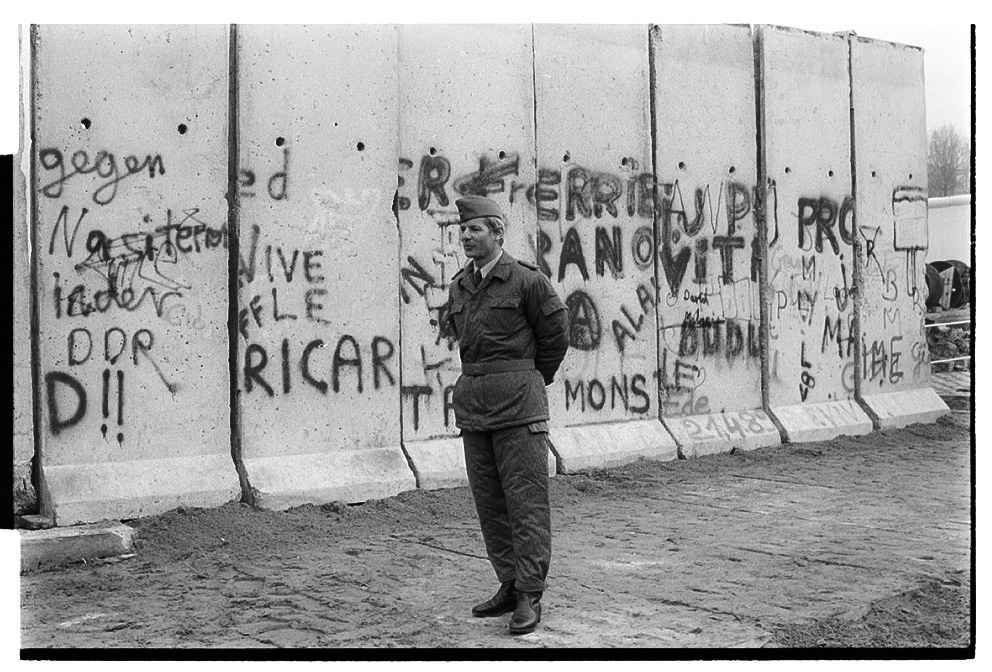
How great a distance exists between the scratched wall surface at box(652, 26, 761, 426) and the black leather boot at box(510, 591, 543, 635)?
17.7 ft

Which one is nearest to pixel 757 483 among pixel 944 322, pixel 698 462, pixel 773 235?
pixel 698 462

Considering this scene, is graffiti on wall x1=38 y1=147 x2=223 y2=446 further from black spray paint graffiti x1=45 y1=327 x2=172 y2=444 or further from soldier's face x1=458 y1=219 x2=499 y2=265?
soldier's face x1=458 y1=219 x2=499 y2=265

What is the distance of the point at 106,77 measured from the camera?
7.99 metres

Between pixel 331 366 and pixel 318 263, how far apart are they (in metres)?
0.76

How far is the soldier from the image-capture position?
18.7 feet

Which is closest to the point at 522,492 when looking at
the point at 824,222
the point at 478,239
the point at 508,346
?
the point at 508,346

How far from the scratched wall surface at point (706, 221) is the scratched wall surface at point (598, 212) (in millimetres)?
246

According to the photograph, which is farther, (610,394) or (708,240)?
(708,240)

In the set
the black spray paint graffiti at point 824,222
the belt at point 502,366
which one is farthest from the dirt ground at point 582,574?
the black spray paint graffiti at point 824,222

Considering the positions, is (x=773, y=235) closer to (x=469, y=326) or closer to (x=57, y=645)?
(x=469, y=326)

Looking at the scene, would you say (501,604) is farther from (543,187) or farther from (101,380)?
(543,187)

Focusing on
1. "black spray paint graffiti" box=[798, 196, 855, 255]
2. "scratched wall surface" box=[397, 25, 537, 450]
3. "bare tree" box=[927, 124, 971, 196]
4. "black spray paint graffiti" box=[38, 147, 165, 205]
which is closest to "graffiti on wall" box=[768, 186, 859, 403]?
"black spray paint graffiti" box=[798, 196, 855, 255]

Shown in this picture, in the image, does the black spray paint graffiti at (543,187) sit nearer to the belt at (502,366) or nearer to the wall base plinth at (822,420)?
the wall base plinth at (822,420)

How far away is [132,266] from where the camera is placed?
319 inches
